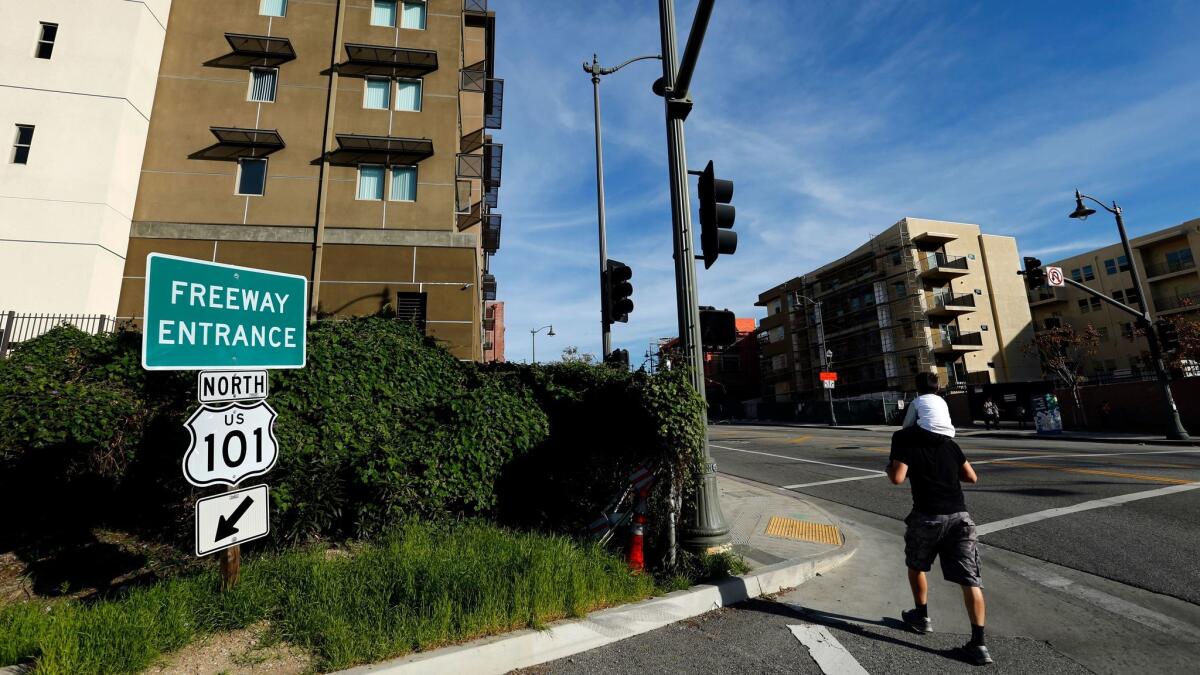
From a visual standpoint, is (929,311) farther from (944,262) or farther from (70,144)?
(70,144)

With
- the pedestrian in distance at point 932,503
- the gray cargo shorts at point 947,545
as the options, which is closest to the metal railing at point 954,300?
the pedestrian in distance at point 932,503

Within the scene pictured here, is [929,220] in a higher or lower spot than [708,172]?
higher

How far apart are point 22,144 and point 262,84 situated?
5627 millimetres

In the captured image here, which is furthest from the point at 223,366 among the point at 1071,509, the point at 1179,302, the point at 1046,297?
the point at 1046,297

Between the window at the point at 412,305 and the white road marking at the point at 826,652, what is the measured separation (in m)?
12.1

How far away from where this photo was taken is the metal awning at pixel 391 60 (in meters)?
14.7

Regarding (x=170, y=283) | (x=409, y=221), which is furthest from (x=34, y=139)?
(x=170, y=283)

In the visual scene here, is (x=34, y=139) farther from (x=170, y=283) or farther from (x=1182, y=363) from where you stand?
(x=1182, y=363)

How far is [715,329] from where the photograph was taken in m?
6.14

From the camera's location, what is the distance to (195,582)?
4027 millimetres

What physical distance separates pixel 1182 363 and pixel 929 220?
25292mm

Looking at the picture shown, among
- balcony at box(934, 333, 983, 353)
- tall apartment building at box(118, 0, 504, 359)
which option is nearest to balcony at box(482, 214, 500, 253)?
tall apartment building at box(118, 0, 504, 359)

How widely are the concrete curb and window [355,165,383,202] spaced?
531 inches

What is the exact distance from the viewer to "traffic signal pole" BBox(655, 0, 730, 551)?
17.9 feet
